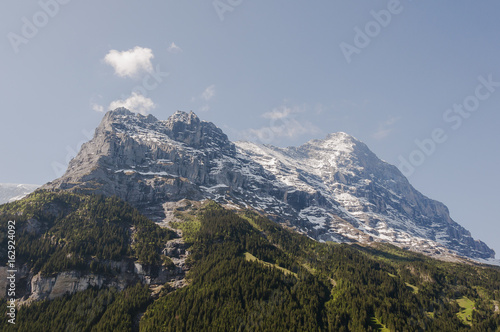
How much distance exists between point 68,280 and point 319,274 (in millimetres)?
117450

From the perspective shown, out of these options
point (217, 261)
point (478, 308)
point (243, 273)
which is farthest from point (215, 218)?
point (478, 308)

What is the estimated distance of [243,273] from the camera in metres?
132

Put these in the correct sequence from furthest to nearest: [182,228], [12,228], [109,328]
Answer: [182,228] → [12,228] → [109,328]

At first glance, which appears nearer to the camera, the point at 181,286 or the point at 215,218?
the point at 181,286

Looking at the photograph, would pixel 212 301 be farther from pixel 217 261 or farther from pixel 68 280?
pixel 68 280

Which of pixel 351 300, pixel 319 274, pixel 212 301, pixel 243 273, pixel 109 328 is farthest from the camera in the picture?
pixel 319 274

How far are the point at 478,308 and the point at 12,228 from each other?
22525 cm

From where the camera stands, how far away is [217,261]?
14712 cm

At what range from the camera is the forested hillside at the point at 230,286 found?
109125mm

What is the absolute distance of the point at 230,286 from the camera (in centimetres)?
12269

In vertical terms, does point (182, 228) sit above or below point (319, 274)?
above

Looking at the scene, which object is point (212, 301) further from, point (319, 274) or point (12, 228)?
point (12, 228)

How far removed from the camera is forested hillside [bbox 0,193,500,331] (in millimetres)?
109125

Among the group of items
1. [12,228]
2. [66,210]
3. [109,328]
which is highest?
[66,210]
